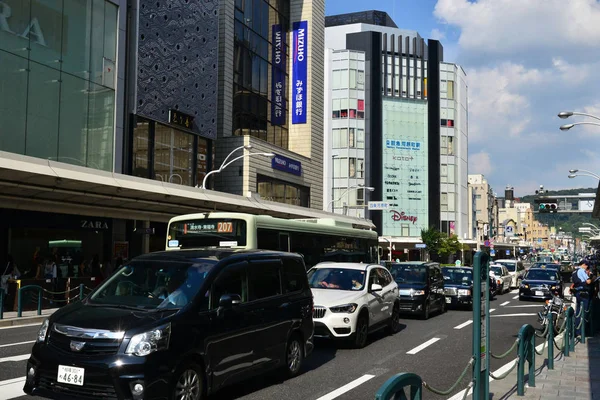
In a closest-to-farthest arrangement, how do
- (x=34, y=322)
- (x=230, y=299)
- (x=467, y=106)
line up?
1. (x=230, y=299)
2. (x=34, y=322)
3. (x=467, y=106)

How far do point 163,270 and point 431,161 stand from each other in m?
86.3

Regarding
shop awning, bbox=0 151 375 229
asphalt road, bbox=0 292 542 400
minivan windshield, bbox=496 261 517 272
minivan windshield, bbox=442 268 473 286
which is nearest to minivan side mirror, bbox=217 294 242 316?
asphalt road, bbox=0 292 542 400

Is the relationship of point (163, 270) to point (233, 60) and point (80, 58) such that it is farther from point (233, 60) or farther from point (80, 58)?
point (233, 60)

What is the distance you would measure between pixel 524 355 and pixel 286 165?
134 ft

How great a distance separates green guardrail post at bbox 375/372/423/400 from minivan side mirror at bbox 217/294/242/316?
320 cm

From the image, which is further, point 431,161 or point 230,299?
point 431,161

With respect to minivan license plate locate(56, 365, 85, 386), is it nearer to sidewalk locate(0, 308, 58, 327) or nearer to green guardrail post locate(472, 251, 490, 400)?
green guardrail post locate(472, 251, 490, 400)

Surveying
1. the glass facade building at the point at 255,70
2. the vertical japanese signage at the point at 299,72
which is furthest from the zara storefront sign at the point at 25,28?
the vertical japanese signage at the point at 299,72

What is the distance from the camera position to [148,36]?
3425cm

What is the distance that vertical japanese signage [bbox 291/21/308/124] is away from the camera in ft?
172

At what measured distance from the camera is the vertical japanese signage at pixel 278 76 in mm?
50562

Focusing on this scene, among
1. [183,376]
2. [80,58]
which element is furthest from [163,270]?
[80,58]

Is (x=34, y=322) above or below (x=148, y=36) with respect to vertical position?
below

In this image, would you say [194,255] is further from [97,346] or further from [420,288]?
[420,288]
